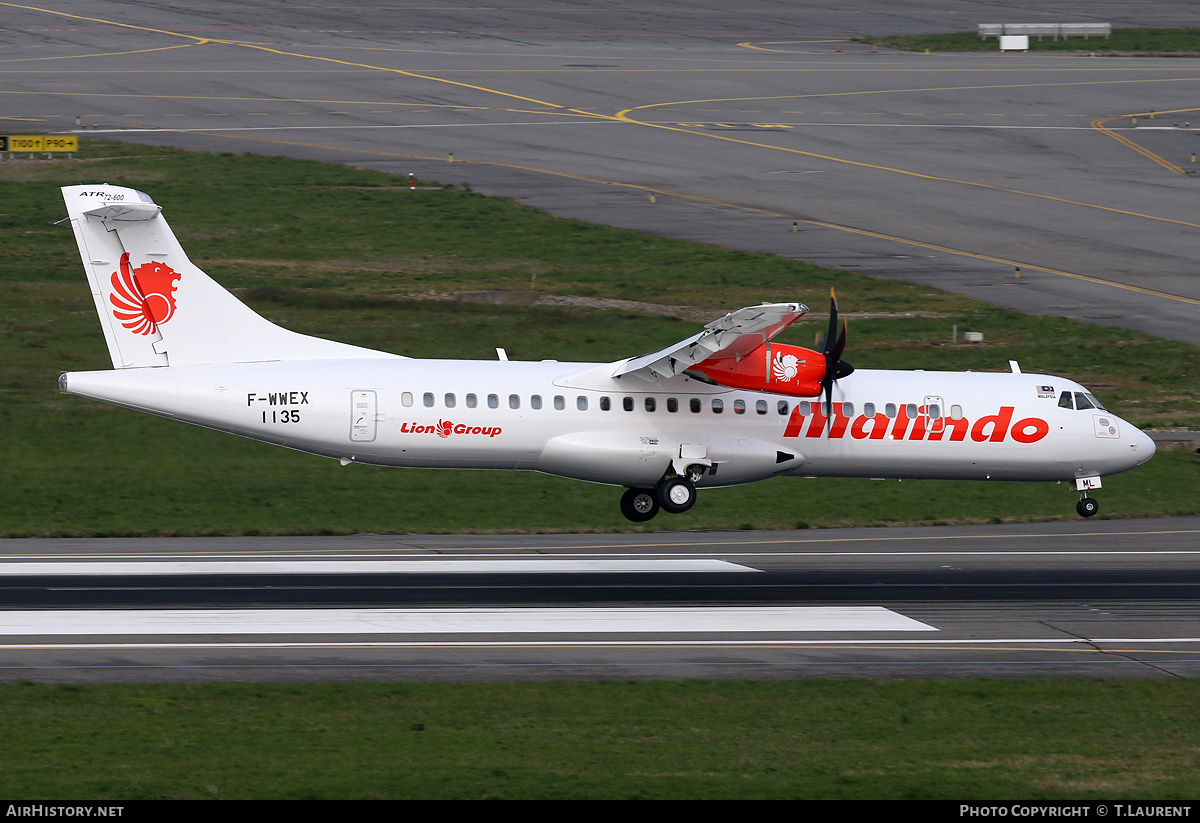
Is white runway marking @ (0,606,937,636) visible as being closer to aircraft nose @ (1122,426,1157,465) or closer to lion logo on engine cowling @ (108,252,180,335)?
lion logo on engine cowling @ (108,252,180,335)

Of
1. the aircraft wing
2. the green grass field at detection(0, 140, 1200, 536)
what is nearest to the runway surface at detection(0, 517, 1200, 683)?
the green grass field at detection(0, 140, 1200, 536)

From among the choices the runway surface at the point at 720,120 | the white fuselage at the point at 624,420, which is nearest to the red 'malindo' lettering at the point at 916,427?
the white fuselage at the point at 624,420

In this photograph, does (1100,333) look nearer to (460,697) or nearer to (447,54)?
(460,697)

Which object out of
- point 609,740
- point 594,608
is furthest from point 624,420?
point 609,740

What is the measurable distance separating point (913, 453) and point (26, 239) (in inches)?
1619

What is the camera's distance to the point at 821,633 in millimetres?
28000

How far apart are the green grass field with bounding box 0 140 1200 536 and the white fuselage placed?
6.46 meters

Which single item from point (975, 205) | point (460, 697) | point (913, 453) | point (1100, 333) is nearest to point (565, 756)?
point (460, 697)

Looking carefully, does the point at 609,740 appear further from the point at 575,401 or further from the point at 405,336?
the point at 405,336

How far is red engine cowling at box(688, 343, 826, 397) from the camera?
33906 millimetres

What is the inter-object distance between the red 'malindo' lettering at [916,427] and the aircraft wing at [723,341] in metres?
3.02

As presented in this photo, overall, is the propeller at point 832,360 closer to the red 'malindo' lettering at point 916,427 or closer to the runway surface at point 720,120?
the red 'malindo' lettering at point 916,427

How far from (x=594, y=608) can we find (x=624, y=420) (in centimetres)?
634

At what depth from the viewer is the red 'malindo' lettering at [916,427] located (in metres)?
35.9
